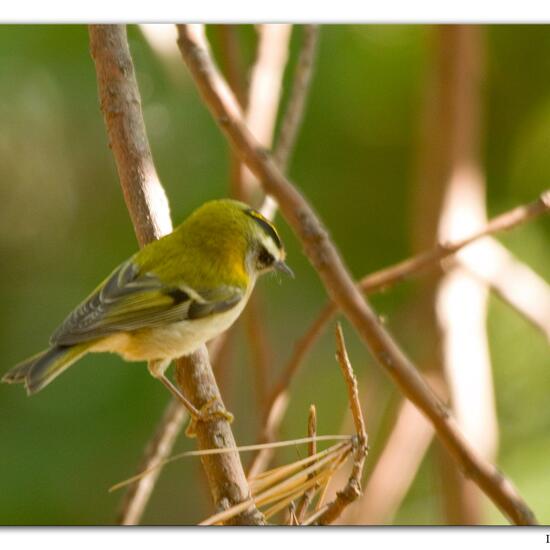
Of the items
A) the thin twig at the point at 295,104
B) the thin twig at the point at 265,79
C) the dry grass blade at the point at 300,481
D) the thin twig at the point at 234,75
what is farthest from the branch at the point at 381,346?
the thin twig at the point at 234,75

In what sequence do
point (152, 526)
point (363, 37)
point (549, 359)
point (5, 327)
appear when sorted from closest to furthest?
1. point (152, 526)
2. point (5, 327)
3. point (549, 359)
4. point (363, 37)

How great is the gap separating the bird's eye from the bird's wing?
76mm

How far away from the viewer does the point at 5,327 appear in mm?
1631

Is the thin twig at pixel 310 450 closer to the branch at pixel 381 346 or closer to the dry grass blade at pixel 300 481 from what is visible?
the dry grass blade at pixel 300 481

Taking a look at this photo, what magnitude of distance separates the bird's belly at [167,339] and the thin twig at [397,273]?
180 millimetres

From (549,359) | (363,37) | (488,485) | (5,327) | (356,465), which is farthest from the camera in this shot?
(363,37)

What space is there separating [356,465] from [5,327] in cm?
95

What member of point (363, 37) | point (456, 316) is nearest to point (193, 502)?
point (456, 316)

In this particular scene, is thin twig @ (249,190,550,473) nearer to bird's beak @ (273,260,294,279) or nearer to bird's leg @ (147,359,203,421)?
bird's beak @ (273,260,294,279)

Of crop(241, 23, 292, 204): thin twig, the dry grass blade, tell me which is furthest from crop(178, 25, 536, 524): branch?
crop(241, 23, 292, 204): thin twig

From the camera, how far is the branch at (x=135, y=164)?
122cm

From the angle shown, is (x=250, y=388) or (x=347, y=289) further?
(x=250, y=388)

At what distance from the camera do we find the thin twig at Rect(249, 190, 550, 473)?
4.11 ft
